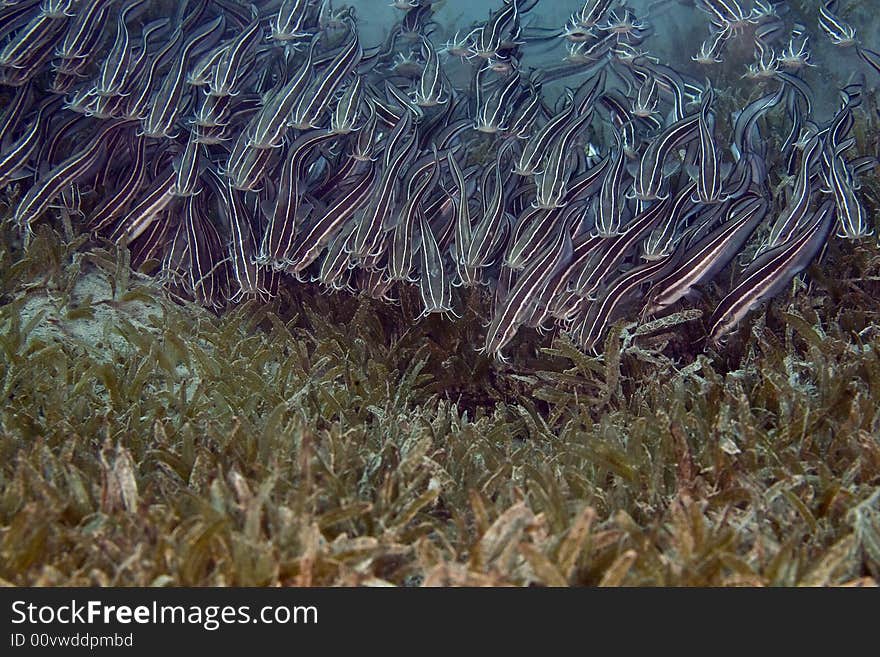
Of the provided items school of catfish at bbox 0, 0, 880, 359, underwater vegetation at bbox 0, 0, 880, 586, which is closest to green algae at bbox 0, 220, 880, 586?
underwater vegetation at bbox 0, 0, 880, 586

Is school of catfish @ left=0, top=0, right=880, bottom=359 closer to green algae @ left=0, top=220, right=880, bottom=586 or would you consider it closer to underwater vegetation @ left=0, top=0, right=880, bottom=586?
underwater vegetation @ left=0, top=0, right=880, bottom=586

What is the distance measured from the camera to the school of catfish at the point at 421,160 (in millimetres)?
4066

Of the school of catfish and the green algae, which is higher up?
the school of catfish

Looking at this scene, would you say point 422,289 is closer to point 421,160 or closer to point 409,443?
point 421,160

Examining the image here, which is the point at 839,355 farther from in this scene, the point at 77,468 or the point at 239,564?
the point at 77,468

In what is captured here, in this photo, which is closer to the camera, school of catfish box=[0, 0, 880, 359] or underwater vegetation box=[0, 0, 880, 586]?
underwater vegetation box=[0, 0, 880, 586]

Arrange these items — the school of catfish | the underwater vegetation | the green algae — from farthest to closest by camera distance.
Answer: the school of catfish
the underwater vegetation
the green algae

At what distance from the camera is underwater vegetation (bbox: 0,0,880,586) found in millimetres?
2732

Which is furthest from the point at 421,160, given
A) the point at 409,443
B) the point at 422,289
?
the point at 409,443

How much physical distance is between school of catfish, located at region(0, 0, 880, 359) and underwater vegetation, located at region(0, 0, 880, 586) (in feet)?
0.07

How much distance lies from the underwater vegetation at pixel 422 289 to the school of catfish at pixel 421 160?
0.02 m

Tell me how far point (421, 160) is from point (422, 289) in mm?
806
